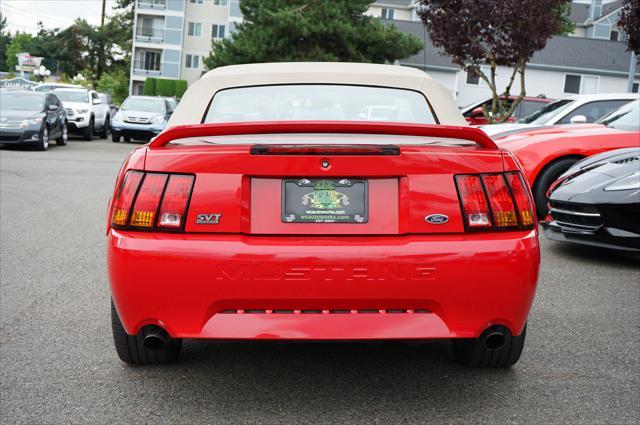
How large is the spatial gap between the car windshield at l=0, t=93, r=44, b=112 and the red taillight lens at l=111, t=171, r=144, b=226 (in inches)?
712

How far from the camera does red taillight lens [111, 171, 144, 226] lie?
3.49m

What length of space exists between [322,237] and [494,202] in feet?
2.43

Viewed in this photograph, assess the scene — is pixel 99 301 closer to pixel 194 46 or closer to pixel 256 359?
pixel 256 359

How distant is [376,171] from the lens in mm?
3389

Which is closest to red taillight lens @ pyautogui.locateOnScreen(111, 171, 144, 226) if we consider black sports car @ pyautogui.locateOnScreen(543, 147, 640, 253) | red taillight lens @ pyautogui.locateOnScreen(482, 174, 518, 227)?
red taillight lens @ pyautogui.locateOnScreen(482, 174, 518, 227)

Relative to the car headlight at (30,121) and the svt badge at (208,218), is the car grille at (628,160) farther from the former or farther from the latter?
the car headlight at (30,121)

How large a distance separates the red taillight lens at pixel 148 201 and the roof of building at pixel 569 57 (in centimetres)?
4717

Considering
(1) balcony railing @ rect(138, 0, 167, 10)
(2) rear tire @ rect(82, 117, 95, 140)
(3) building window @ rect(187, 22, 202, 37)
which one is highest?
(1) balcony railing @ rect(138, 0, 167, 10)

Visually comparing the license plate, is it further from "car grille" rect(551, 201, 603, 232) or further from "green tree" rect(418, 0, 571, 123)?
"green tree" rect(418, 0, 571, 123)

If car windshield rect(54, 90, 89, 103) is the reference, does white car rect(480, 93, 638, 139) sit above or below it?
above

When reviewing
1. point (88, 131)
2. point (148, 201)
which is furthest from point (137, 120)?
point (148, 201)

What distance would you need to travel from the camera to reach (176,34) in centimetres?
7588

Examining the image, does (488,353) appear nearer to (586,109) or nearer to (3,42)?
(586,109)

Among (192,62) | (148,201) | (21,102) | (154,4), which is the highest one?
(154,4)
